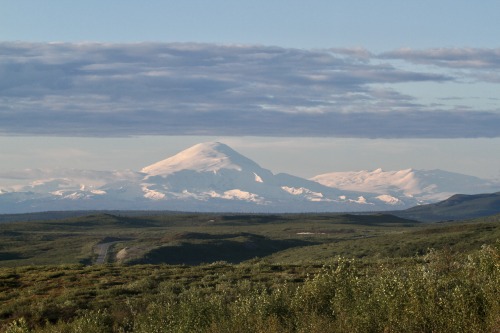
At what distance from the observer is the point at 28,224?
198 meters

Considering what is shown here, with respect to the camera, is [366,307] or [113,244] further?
[113,244]

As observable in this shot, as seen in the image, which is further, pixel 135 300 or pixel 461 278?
pixel 135 300

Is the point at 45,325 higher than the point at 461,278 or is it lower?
lower

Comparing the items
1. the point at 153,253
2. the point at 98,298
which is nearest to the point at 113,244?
the point at 153,253

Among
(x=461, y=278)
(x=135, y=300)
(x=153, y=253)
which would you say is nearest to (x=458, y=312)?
(x=461, y=278)

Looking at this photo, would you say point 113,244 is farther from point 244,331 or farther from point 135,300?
point 244,331

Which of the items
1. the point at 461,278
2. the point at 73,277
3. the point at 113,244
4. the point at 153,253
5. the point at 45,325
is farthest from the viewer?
the point at 113,244

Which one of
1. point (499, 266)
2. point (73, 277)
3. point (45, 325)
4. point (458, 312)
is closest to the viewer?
point (458, 312)

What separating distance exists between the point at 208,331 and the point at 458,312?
8.69 metres

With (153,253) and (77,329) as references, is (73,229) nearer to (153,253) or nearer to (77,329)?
(153,253)

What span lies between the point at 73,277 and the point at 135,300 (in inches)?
Answer: 420

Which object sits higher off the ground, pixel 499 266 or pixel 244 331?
pixel 499 266

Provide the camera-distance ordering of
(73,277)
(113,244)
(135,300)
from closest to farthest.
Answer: (135,300), (73,277), (113,244)

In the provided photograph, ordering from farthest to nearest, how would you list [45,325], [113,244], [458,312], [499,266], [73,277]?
[113,244]
[73,277]
[45,325]
[499,266]
[458,312]
